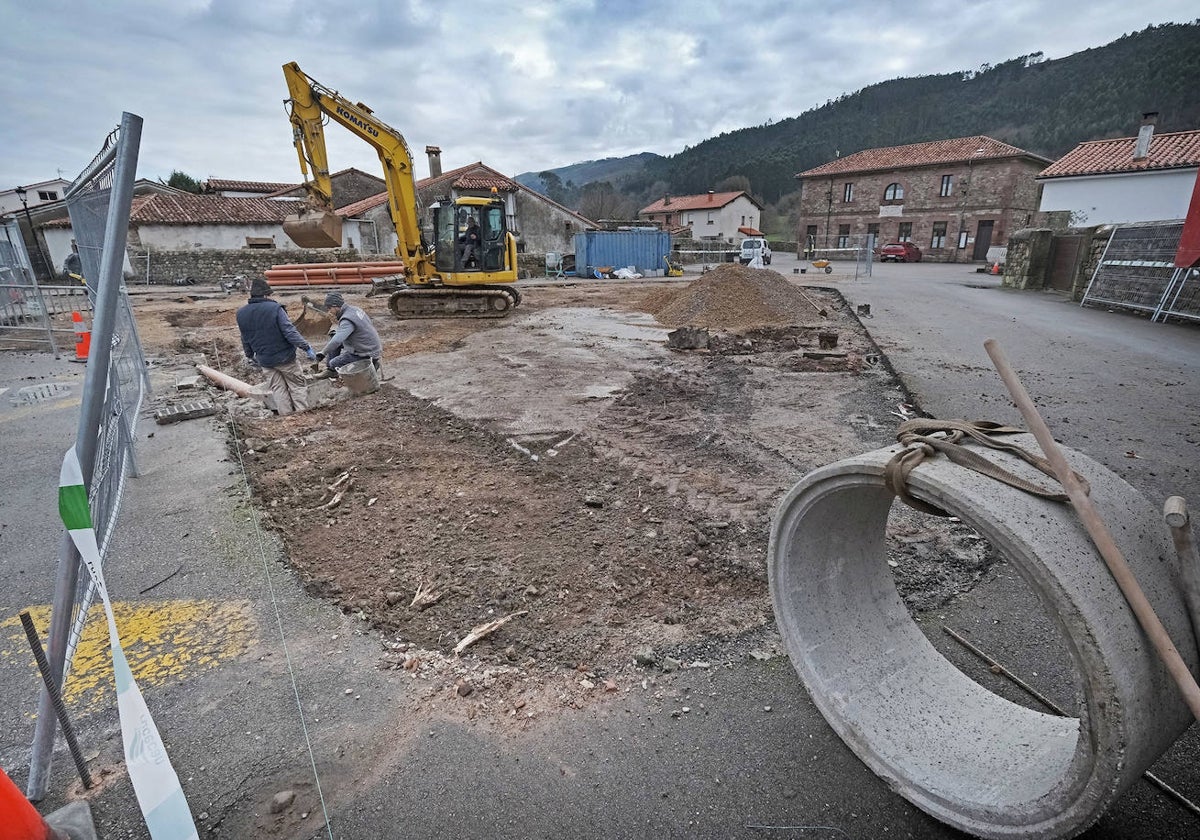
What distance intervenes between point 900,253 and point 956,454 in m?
46.9

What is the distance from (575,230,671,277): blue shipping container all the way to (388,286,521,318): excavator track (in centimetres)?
1657

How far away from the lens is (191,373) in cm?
961

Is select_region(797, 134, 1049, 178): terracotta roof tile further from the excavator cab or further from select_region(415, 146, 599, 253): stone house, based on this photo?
the excavator cab

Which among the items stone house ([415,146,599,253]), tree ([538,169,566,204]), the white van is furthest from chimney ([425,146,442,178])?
tree ([538,169,566,204])

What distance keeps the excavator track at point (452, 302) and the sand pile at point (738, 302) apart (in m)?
4.42

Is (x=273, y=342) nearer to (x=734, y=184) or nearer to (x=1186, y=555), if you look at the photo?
(x=1186, y=555)

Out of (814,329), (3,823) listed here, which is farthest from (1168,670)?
(814,329)

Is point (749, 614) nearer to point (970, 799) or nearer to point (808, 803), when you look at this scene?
point (808, 803)

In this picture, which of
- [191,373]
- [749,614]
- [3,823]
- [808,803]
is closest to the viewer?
[3,823]

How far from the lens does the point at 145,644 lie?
3.06 meters

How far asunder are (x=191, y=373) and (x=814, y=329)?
39.4ft

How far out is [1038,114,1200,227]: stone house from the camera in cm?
2459

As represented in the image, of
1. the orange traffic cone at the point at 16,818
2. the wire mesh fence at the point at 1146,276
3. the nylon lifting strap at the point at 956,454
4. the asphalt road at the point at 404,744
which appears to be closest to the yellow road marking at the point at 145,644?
the asphalt road at the point at 404,744

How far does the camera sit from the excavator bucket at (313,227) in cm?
1163
